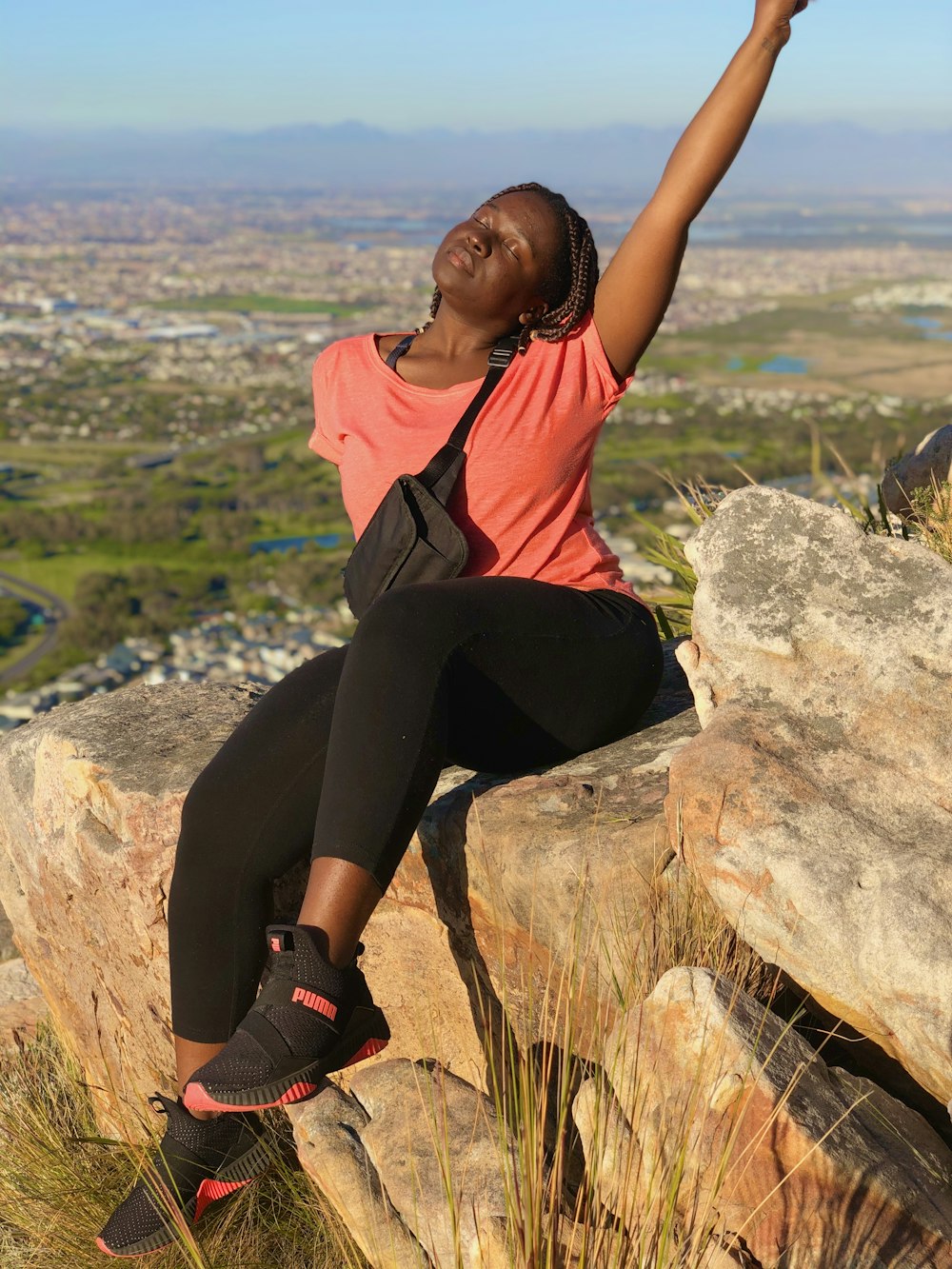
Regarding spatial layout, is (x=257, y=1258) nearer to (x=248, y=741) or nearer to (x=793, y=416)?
(x=248, y=741)

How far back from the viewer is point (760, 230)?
129750mm

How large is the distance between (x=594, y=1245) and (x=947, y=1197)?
0.59m

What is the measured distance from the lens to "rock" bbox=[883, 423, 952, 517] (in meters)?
3.74

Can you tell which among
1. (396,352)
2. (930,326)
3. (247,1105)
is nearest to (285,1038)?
(247,1105)

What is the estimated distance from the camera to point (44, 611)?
3073 centimetres

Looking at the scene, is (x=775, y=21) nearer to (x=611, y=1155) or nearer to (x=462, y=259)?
(x=462, y=259)

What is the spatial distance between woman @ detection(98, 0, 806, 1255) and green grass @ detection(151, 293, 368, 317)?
68.0 meters

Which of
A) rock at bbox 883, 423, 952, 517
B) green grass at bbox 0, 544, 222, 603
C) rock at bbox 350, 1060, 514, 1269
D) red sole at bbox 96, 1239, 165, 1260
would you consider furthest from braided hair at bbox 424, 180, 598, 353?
green grass at bbox 0, 544, 222, 603

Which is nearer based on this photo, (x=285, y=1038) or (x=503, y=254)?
(x=285, y=1038)

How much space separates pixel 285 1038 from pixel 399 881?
64 centimetres

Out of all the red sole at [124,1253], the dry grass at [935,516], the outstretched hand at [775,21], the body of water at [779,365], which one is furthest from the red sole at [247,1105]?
the body of water at [779,365]

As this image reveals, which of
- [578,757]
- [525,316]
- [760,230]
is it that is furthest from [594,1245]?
[760,230]

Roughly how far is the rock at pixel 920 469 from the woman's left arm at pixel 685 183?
132cm

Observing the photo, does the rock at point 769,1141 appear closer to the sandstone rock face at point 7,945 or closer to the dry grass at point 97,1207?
the dry grass at point 97,1207
